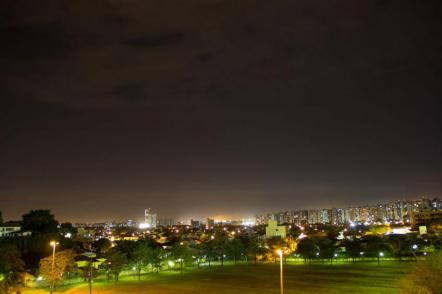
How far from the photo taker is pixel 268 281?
1276 inches

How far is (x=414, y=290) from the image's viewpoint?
1617cm

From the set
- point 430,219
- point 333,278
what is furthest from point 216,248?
point 430,219

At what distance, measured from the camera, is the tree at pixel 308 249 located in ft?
155

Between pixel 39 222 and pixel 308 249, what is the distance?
37.5 metres

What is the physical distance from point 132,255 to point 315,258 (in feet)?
69.1

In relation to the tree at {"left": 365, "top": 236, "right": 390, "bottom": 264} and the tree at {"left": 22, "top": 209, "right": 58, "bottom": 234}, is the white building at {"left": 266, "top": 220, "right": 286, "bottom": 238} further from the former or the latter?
the tree at {"left": 22, "top": 209, "right": 58, "bottom": 234}

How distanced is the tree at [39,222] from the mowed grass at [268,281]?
24.6 meters

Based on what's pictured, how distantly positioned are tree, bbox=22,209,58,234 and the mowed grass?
24648 millimetres

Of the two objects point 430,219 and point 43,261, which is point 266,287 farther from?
point 430,219

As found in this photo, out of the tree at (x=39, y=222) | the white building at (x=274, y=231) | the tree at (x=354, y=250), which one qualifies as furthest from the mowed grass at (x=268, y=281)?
the white building at (x=274, y=231)

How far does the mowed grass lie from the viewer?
2819cm

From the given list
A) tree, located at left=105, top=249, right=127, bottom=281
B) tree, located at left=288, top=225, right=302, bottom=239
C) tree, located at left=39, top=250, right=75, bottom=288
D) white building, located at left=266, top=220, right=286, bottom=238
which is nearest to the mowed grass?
tree, located at left=105, top=249, right=127, bottom=281

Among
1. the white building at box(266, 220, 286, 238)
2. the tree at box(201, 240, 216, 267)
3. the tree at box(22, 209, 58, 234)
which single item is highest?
the tree at box(22, 209, 58, 234)

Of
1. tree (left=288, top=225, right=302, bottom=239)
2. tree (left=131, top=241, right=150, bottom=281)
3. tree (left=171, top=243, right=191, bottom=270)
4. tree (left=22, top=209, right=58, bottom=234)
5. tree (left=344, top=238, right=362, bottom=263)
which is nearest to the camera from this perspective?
tree (left=131, top=241, right=150, bottom=281)
